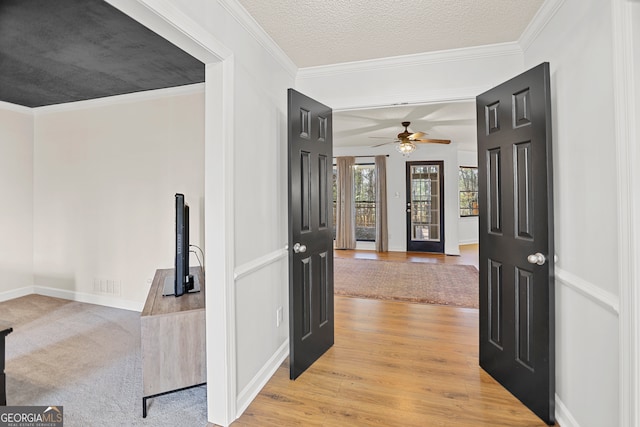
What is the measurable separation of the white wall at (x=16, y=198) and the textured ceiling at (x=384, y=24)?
4051mm

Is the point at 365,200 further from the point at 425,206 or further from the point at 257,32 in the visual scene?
the point at 257,32

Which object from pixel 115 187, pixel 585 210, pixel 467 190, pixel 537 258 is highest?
pixel 467 190

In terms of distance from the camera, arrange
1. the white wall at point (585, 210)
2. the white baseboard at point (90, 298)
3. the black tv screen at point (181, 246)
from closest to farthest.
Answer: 1. the white wall at point (585, 210)
2. the black tv screen at point (181, 246)
3. the white baseboard at point (90, 298)

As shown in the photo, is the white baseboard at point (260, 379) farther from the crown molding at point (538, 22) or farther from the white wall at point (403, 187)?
the white wall at point (403, 187)

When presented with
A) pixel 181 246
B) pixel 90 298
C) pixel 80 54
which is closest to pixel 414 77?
pixel 181 246

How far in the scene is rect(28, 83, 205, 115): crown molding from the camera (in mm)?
3396

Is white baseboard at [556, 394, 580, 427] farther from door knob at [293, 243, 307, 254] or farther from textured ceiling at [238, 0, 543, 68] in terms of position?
textured ceiling at [238, 0, 543, 68]

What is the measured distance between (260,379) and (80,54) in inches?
117

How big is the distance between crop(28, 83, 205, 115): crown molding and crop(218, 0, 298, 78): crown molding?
119cm

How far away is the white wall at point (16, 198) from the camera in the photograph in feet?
13.2

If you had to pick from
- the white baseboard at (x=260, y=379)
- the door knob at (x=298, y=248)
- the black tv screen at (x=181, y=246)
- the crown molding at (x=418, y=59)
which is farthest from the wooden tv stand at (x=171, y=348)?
the crown molding at (x=418, y=59)

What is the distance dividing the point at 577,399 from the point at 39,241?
5.85 metres

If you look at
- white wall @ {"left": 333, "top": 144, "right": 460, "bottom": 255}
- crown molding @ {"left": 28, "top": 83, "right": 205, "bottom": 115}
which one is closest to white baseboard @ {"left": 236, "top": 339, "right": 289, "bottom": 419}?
crown molding @ {"left": 28, "top": 83, "right": 205, "bottom": 115}

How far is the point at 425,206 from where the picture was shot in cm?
781
